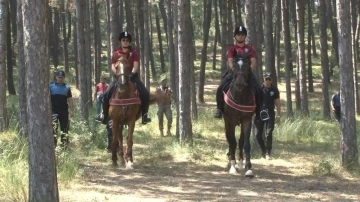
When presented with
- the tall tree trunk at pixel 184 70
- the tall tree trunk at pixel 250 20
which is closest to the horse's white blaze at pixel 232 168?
the tall tree trunk at pixel 250 20

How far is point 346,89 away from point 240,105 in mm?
2239

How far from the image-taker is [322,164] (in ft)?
39.1

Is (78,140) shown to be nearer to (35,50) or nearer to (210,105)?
(35,50)

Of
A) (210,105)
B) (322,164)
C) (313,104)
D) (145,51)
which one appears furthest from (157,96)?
(313,104)

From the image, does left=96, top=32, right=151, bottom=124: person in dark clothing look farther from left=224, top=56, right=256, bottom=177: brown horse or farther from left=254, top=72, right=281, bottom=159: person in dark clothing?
left=254, top=72, right=281, bottom=159: person in dark clothing

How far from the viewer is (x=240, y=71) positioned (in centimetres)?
1093

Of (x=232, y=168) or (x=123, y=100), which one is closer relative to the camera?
(x=232, y=168)

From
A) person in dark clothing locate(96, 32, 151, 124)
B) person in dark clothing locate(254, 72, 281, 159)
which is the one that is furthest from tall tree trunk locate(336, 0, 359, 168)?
Answer: person in dark clothing locate(96, 32, 151, 124)


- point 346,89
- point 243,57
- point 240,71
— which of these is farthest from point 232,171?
point 346,89

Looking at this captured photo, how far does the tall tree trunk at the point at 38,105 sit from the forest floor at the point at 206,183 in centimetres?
136

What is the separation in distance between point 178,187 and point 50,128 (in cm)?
364

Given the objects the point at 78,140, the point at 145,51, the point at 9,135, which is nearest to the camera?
the point at 9,135

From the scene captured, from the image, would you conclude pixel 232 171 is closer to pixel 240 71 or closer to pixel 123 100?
pixel 240 71

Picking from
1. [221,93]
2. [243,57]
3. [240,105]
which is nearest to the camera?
[243,57]
